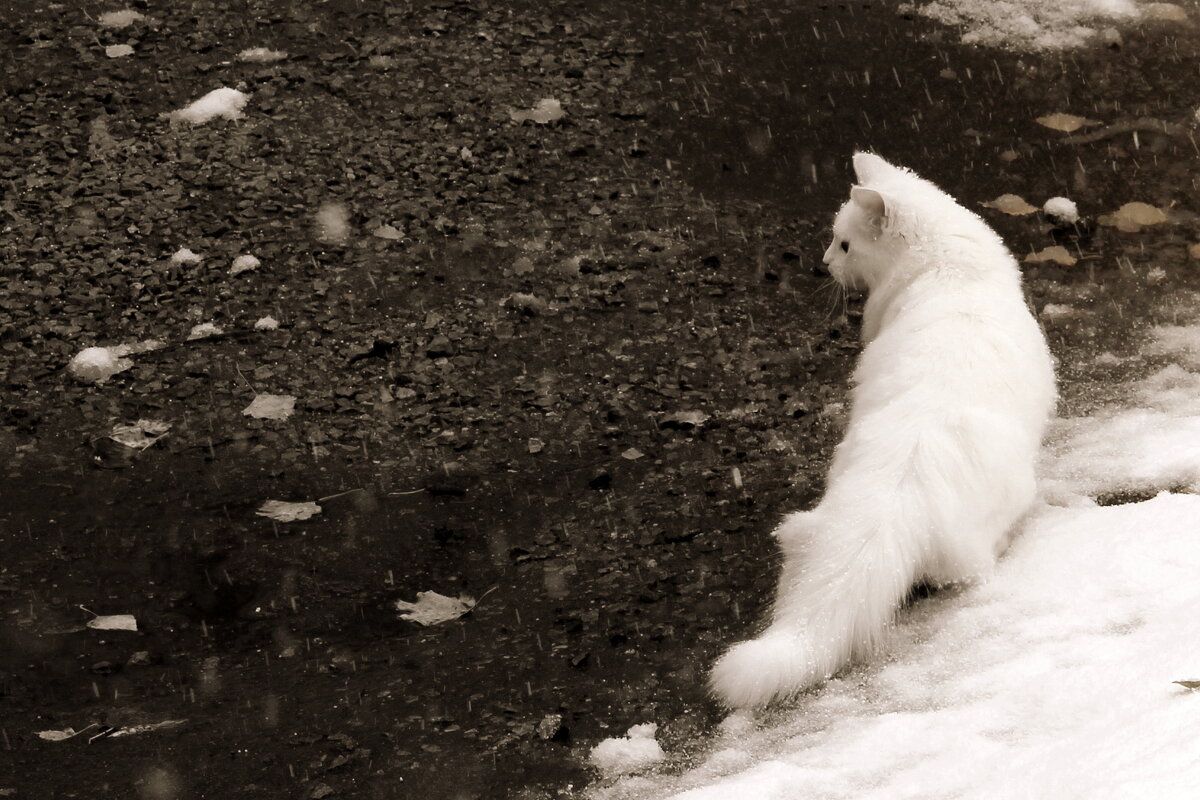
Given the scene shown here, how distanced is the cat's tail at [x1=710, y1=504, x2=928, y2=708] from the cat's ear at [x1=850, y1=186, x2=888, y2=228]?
1785 mm

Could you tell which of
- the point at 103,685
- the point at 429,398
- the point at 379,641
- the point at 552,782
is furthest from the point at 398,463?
the point at 552,782

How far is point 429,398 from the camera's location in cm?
548

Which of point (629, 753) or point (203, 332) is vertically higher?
point (629, 753)

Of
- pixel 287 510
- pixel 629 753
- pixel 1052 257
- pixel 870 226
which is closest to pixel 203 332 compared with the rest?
pixel 287 510

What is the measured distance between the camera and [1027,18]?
8.27m

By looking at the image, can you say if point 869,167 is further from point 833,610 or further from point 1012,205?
point 833,610

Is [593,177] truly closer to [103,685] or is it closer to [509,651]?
[509,651]

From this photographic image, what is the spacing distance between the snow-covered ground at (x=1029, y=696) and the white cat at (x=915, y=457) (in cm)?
13

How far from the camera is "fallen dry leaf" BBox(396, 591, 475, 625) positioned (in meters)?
4.38

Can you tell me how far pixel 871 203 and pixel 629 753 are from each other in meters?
2.54

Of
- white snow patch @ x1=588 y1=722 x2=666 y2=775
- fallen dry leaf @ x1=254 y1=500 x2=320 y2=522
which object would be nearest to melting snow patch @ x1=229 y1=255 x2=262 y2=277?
fallen dry leaf @ x1=254 y1=500 x2=320 y2=522

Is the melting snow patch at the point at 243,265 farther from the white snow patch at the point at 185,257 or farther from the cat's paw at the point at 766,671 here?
the cat's paw at the point at 766,671

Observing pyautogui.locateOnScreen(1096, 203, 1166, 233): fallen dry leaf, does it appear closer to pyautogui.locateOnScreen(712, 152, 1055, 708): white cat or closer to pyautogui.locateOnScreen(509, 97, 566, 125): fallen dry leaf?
pyautogui.locateOnScreen(712, 152, 1055, 708): white cat

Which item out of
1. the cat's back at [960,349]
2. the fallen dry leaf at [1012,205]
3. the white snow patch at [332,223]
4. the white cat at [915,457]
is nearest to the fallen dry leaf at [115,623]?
the white cat at [915,457]
